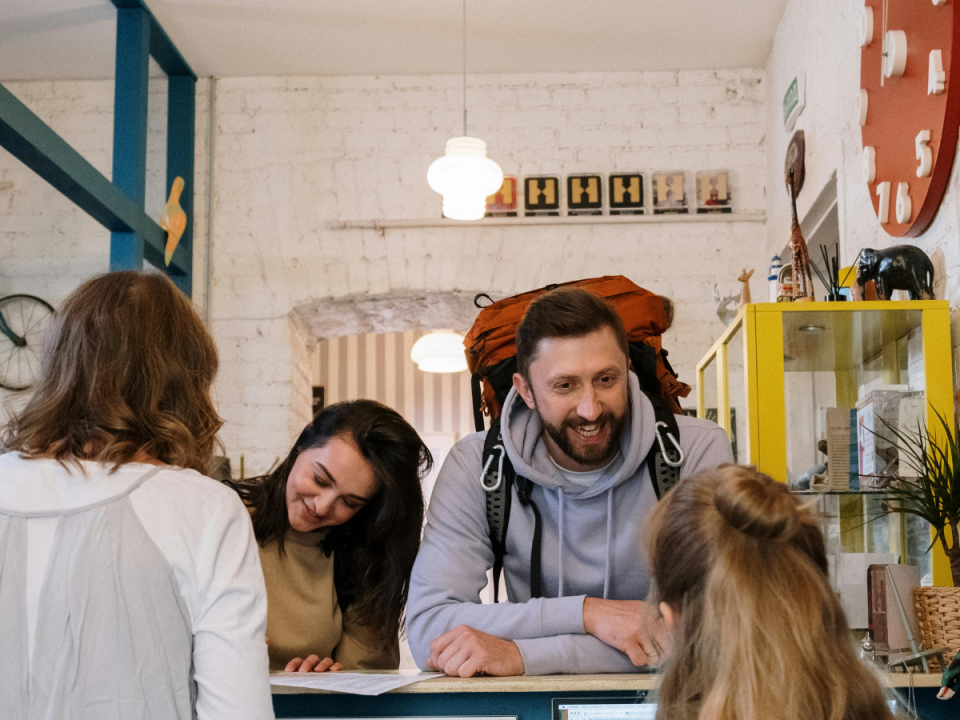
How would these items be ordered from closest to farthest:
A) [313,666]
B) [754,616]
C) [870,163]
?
1. [754,616]
2. [313,666]
3. [870,163]

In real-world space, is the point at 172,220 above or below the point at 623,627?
above

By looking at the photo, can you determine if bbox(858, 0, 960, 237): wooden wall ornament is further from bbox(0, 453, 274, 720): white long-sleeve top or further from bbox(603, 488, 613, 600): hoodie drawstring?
bbox(0, 453, 274, 720): white long-sleeve top

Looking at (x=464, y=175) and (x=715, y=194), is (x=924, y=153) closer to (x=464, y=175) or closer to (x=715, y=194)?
(x=464, y=175)

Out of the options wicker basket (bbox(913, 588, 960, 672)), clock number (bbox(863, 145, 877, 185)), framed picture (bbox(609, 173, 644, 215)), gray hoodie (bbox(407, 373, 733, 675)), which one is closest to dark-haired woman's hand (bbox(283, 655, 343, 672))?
gray hoodie (bbox(407, 373, 733, 675))

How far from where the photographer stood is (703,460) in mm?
2102

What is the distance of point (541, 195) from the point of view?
4996 mm

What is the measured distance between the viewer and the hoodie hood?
2082 millimetres

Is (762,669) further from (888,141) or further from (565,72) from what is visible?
(565,72)

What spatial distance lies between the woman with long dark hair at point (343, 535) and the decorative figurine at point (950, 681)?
3.87ft

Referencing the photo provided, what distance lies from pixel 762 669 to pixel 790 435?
1489 millimetres

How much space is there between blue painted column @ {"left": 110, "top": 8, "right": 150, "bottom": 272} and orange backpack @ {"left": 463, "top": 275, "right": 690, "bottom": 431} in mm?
2640

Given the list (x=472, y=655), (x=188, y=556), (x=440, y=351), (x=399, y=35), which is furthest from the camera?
(x=440, y=351)

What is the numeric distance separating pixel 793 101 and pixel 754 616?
142 inches

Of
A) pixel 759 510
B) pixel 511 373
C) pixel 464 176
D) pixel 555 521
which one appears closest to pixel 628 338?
pixel 511 373
